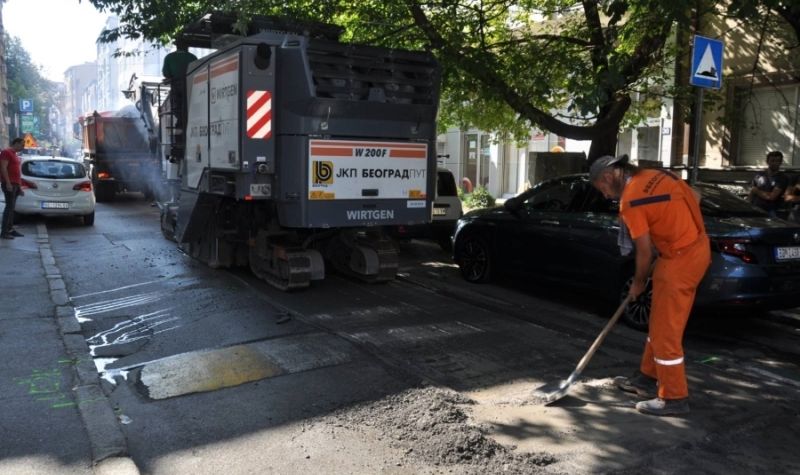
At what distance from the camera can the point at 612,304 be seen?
301 inches

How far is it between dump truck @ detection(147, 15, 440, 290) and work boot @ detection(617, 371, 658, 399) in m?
3.74

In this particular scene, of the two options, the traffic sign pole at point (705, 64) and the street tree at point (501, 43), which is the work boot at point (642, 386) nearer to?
the traffic sign pole at point (705, 64)

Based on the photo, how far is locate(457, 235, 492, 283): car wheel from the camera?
8898 millimetres

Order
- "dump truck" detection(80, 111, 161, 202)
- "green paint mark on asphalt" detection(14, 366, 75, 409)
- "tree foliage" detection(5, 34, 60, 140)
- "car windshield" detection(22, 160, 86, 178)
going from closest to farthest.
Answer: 1. "green paint mark on asphalt" detection(14, 366, 75, 409)
2. "car windshield" detection(22, 160, 86, 178)
3. "dump truck" detection(80, 111, 161, 202)
4. "tree foliage" detection(5, 34, 60, 140)

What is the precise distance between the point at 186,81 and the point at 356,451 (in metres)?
6.87

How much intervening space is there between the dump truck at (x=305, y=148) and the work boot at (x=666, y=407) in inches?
160

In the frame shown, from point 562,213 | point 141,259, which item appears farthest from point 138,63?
point 562,213

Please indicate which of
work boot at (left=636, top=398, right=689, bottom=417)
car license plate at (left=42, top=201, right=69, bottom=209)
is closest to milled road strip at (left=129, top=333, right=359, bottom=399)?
work boot at (left=636, top=398, right=689, bottom=417)

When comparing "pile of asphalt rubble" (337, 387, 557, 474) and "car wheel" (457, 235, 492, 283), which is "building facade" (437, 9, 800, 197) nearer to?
"car wheel" (457, 235, 492, 283)

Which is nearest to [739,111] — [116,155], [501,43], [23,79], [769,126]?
[769,126]

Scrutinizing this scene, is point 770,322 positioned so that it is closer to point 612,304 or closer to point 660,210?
point 612,304

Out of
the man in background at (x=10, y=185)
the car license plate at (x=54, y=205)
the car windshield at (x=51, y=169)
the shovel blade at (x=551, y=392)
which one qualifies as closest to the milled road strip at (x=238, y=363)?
the shovel blade at (x=551, y=392)

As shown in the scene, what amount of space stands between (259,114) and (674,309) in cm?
468

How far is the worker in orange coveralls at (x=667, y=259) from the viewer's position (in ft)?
14.3
